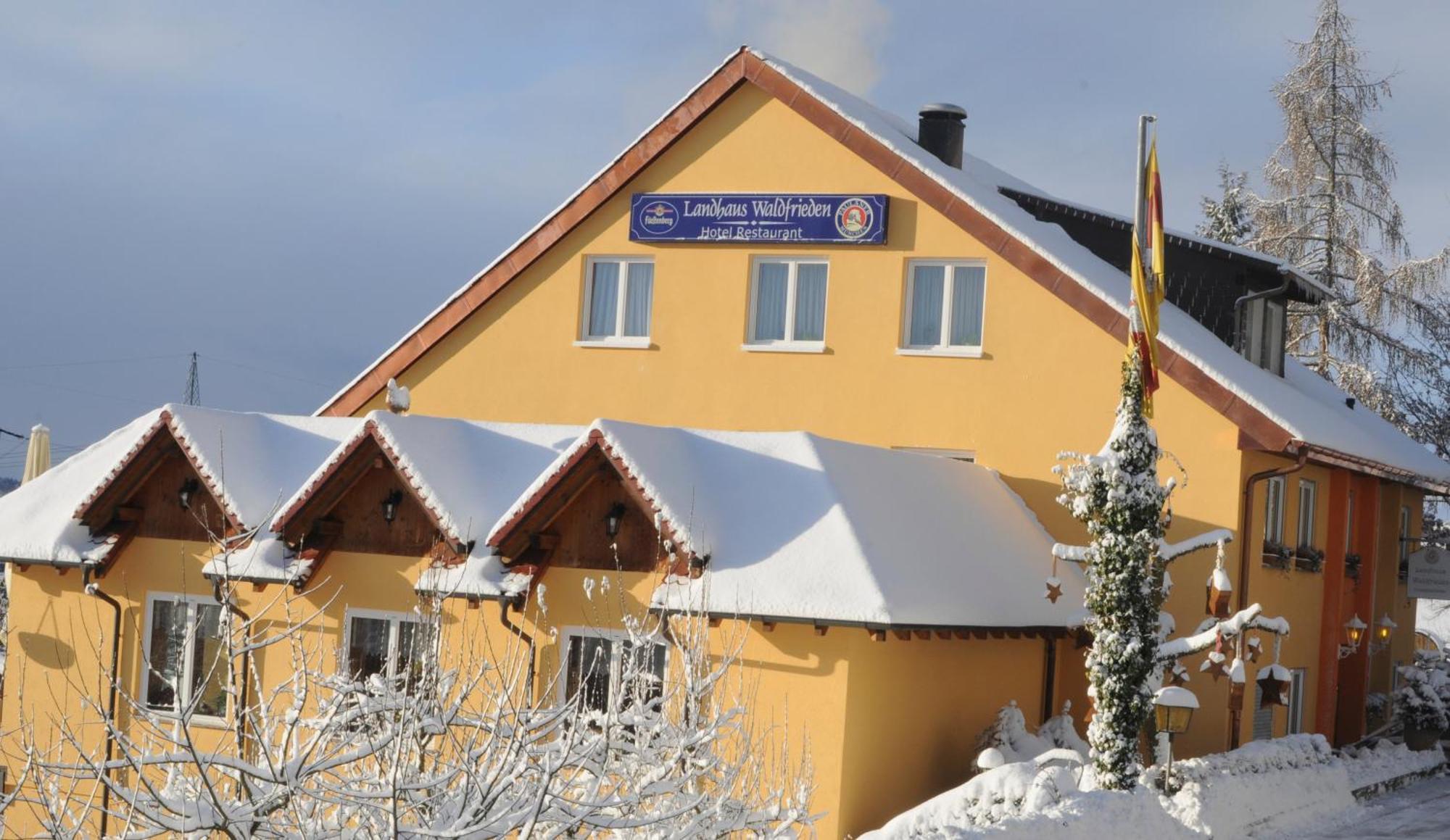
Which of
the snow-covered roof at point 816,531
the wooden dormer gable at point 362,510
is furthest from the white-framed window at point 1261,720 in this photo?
the wooden dormer gable at point 362,510

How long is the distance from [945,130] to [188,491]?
431 inches

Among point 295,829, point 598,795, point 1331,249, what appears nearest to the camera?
point 295,829

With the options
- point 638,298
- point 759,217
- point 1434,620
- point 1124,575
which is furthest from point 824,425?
point 1434,620

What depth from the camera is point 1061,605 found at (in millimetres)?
18672

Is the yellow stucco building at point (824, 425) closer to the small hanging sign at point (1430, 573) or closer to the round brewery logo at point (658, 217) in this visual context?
the round brewery logo at point (658, 217)

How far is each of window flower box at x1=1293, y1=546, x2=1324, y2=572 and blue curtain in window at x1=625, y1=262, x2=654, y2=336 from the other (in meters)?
8.66

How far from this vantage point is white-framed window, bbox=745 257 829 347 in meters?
21.4

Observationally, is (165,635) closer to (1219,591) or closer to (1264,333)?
(1219,591)

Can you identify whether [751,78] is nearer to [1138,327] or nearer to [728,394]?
[728,394]

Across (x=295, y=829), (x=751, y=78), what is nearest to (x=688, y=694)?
(x=295, y=829)

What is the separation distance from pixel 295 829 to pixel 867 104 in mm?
18753

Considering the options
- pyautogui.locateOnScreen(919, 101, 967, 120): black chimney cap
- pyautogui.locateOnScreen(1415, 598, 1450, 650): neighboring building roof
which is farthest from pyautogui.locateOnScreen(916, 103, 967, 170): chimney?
pyautogui.locateOnScreen(1415, 598, 1450, 650): neighboring building roof

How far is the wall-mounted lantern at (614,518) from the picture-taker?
16438mm

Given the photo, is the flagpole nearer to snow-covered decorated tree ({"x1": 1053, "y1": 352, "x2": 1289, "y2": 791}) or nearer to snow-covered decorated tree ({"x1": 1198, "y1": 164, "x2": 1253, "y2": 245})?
snow-covered decorated tree ({"x1": 1053, "y1": 352, "x2": 1289, "y2": 791})
